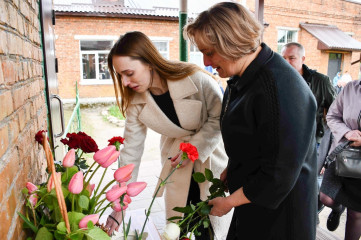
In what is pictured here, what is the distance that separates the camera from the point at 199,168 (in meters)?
1.66

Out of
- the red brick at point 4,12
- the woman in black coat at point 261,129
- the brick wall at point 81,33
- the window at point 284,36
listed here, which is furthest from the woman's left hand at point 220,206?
the window at point 284,36

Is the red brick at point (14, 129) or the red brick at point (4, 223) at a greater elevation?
the red brick at point (14, 129)

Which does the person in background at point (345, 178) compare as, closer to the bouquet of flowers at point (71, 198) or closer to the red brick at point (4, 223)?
the bouquet of flowers at point (71, 198)

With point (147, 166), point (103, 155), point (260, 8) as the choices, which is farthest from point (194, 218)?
point (147, 166)

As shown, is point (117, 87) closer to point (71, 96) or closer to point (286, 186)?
point (286, 186)

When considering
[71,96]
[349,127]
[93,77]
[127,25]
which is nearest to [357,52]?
[127,25]

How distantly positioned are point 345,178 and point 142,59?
1.66 m

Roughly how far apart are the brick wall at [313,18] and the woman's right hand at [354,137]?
12840mm

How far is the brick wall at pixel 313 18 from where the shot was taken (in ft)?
47.0

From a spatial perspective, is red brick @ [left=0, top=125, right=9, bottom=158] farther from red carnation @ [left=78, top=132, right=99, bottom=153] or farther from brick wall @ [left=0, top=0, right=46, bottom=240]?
red carnation @ [left=78, top=132, right=99, bottom=153]

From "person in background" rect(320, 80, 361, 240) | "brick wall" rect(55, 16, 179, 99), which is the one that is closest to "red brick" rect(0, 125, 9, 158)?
"person in background" rect(320, 80, 361, 240)

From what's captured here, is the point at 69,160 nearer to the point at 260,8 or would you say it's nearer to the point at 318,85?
the point at 318,85

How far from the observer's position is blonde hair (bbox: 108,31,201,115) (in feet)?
4.71

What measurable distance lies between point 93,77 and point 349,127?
11.6 m
